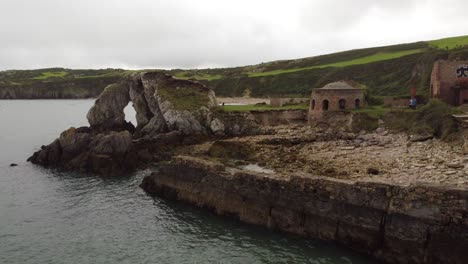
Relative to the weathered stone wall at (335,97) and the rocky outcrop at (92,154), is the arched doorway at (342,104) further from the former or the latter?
the rocky outcrop at (92,154)

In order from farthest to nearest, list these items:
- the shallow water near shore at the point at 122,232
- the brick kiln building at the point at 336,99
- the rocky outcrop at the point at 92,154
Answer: the brick kiln building at the point at 336,99
the rocky outcrop at the point at 92,154
the shallow water near shore at the point at 122,232

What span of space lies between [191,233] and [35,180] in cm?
1871

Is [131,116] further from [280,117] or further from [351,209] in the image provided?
[351,209]

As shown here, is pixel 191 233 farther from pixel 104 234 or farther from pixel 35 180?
pixel 35 180

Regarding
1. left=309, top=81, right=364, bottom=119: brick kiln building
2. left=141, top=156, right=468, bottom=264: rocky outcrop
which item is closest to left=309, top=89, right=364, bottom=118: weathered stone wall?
left=309, top=81, right=364, bottom=119: brick kiln building

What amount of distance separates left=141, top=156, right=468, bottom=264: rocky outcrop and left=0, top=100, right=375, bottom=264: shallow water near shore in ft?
2.51

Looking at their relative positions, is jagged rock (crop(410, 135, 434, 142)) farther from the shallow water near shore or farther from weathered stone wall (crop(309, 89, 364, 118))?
the shallow water near shore

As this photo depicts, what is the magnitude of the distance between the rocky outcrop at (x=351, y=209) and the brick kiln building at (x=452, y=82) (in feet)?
88.3

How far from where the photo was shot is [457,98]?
40312 mm

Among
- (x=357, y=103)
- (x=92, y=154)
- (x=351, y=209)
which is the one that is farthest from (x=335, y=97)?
(x=351, y=209)

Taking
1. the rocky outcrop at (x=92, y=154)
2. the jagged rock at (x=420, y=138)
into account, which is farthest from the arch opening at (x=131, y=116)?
the jagged rock at (x=420, y=138)

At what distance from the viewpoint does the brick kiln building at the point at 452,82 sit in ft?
131

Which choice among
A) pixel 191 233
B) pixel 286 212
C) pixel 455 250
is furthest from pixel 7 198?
pixel 455 250

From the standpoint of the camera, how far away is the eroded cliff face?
3722 cm
